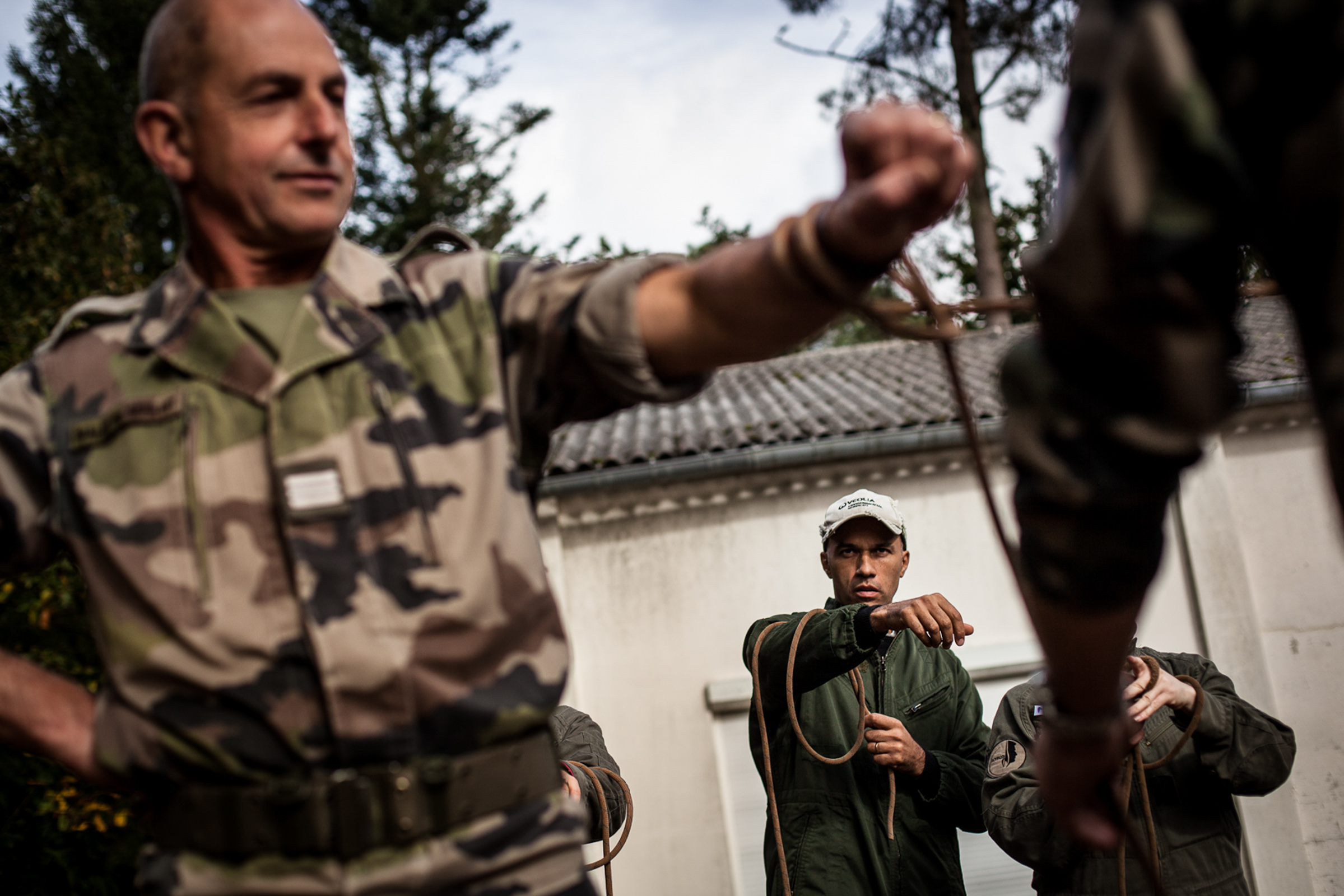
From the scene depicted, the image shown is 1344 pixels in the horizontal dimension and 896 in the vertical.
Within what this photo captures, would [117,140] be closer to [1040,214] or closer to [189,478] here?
[1040,214]

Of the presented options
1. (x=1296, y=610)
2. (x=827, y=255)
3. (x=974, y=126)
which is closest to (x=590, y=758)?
(x=827, y=255)

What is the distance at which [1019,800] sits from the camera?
147 inches

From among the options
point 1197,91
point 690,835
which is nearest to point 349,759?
point 1197,91

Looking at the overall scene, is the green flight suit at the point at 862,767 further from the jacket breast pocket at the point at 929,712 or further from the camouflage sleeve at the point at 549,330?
the camouflage sleeve at the point at 549,330

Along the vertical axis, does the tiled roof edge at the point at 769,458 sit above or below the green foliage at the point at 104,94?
below

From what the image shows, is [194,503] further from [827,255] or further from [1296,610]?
[1296,610]

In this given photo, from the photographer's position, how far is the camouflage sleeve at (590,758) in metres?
3.83

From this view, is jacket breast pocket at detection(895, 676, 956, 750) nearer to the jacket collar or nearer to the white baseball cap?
the white baseball cap

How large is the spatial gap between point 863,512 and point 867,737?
2.66 feet

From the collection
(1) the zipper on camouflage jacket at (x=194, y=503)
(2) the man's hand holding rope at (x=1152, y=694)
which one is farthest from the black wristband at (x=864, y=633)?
(1) the zipper on camouflage jacket at (x=194, y=503)

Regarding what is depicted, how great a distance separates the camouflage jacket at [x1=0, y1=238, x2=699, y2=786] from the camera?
134cm

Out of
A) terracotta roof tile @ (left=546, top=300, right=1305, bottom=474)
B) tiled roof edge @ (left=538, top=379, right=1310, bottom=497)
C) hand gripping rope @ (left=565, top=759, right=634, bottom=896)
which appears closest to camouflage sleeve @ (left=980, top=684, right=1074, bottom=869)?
hand gripping rope @ (left=565, top=759, right=634, bottom=896)

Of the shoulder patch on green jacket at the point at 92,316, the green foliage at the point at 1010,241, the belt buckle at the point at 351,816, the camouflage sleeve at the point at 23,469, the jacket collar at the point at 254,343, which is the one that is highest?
the green foliage at the point at 1010,241

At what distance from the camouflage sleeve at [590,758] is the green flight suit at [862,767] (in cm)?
59
